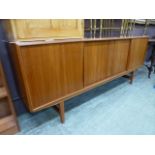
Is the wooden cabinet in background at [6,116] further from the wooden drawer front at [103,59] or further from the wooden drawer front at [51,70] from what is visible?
the wooden drawer front at [103,59]

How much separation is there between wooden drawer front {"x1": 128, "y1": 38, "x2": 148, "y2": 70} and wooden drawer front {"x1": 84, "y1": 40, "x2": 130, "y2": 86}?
0.56 feet

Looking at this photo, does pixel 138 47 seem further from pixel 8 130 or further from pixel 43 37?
pixel 8 130

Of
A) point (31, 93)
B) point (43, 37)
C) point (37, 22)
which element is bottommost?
point (31, 93)

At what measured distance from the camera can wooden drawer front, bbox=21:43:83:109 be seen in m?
1.01

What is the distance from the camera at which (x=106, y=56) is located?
1628 millimetres

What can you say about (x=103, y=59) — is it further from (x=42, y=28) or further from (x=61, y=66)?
(x=42, y=28)

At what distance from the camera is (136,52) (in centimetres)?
219

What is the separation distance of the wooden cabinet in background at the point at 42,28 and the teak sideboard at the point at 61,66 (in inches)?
5.5

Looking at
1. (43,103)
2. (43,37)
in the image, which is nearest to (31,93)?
(43,103)

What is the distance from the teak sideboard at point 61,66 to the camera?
1.01 metres

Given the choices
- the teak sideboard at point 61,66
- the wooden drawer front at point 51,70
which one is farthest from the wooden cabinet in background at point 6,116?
the wooden drawer front at point 51,70

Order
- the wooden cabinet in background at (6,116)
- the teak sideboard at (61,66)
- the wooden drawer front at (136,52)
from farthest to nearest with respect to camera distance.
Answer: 1. the wooden drawer front at (136,52)
2. the wooden cabinet in background at (6,116)
3. the teak sideboard at (61,66)

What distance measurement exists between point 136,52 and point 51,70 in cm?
166
